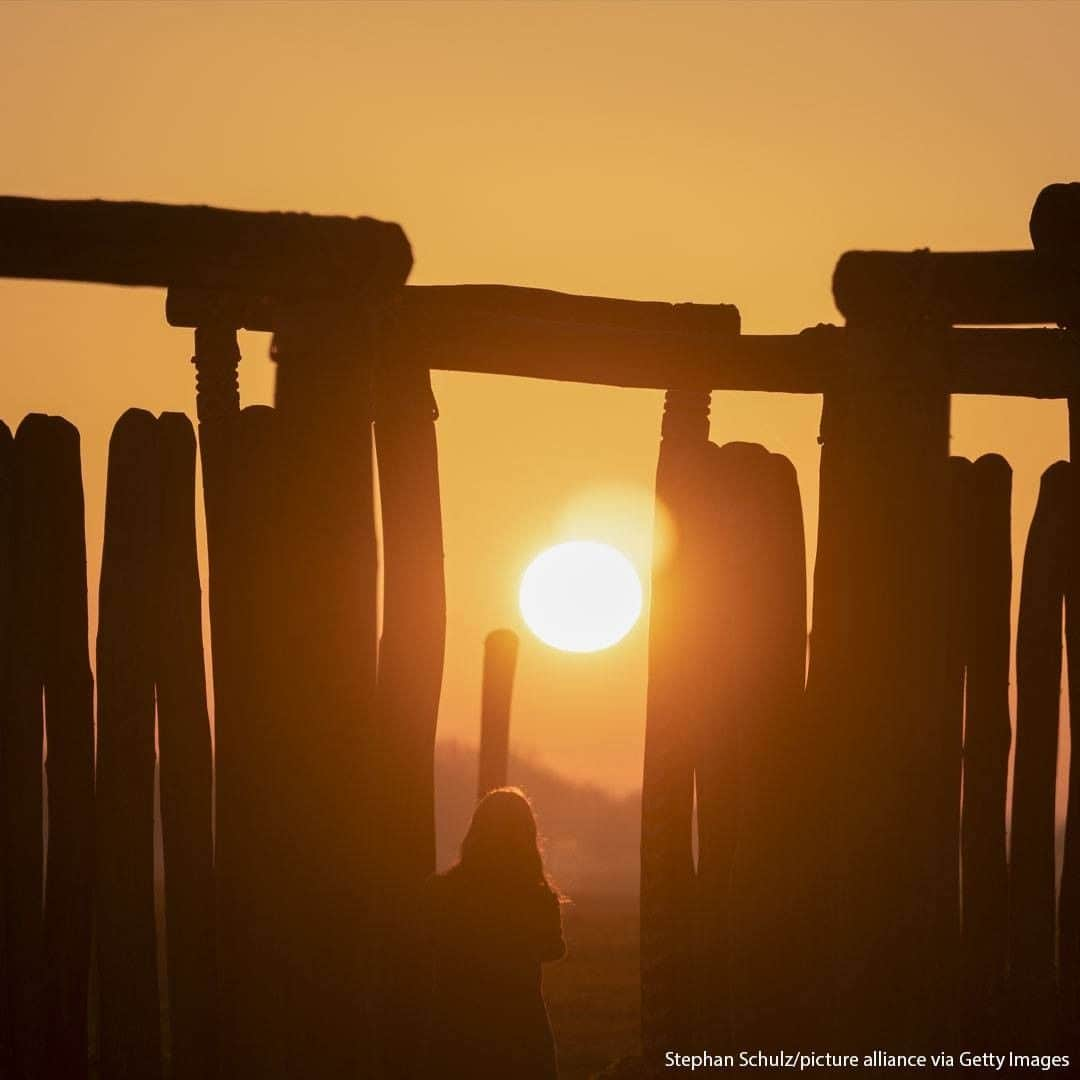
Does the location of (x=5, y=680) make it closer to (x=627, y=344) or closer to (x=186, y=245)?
(x=186, y=245)

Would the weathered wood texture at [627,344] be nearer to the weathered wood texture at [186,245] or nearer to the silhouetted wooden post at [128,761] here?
the weathered wood texture at [186,245]

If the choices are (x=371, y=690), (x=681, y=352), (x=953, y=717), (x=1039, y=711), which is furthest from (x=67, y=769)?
(x=1039, y=711)

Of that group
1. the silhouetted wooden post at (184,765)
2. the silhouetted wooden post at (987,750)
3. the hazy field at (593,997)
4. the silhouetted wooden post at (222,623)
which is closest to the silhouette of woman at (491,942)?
the silhouetted wooden post at (222,623)

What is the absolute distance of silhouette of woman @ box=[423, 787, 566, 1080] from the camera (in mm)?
8258

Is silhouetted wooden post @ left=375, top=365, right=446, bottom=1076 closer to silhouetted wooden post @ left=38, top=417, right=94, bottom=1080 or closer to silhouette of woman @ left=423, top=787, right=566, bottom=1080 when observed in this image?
silhouette of woman @ left=423, top=787, right=566, bottom=1080

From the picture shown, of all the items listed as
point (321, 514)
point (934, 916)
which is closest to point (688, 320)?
point (321, 514)

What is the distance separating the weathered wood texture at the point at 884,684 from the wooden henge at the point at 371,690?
0.04ft

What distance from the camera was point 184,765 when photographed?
854 cm

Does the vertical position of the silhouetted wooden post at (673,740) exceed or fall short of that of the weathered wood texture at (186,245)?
it falls short

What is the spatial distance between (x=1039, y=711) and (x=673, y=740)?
5.59 feet

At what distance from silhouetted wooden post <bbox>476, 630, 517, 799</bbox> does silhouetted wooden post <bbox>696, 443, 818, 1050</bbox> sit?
828cm

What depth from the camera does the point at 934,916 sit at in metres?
8.41

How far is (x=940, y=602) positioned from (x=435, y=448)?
2.12m

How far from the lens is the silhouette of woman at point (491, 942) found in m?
8.26
